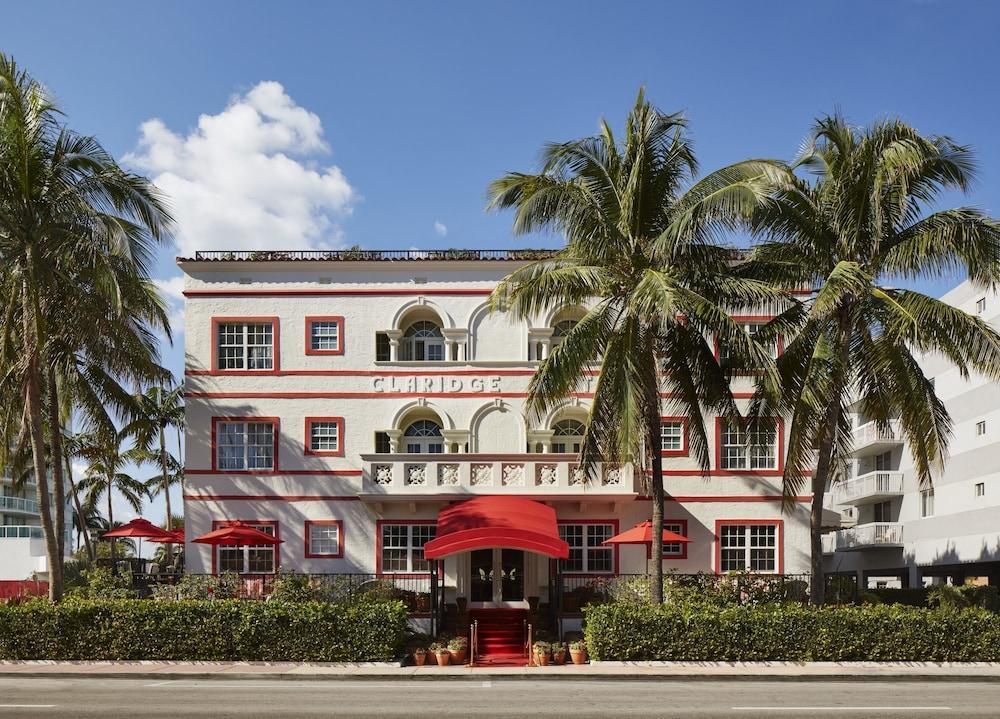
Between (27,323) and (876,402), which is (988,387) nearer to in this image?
(876,402)

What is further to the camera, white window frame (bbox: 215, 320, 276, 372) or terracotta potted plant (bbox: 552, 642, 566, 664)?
white window frame (bbox: 215, 320, 276, 372)

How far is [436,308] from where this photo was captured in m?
32.2

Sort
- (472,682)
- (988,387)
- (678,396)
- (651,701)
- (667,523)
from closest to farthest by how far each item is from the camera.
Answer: (651,701), (472,682), (678,396), (667,523), (988,387)

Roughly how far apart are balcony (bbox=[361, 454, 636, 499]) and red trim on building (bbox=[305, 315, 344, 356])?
159 inches

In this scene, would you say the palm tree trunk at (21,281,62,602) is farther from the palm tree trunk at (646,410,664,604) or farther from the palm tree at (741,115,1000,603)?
the palm tree at (741,115,1000,603)

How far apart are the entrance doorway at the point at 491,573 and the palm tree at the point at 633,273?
6.72 m

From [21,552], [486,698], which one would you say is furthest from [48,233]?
[21,552]

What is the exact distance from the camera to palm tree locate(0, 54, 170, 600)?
23.7 m

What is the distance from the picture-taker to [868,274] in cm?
2358

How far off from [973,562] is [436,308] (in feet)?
80.6

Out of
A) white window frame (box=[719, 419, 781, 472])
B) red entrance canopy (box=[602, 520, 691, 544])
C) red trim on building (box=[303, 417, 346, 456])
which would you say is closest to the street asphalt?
red entrance canopy (box=[602, 520, 691, 544])

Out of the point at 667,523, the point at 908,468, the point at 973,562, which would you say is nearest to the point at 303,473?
the point at 667,523

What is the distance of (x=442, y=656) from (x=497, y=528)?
371cm

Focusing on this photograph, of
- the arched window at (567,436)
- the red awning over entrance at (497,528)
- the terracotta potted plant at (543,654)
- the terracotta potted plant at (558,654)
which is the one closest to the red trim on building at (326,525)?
the red awning over entrance at (497,528)
